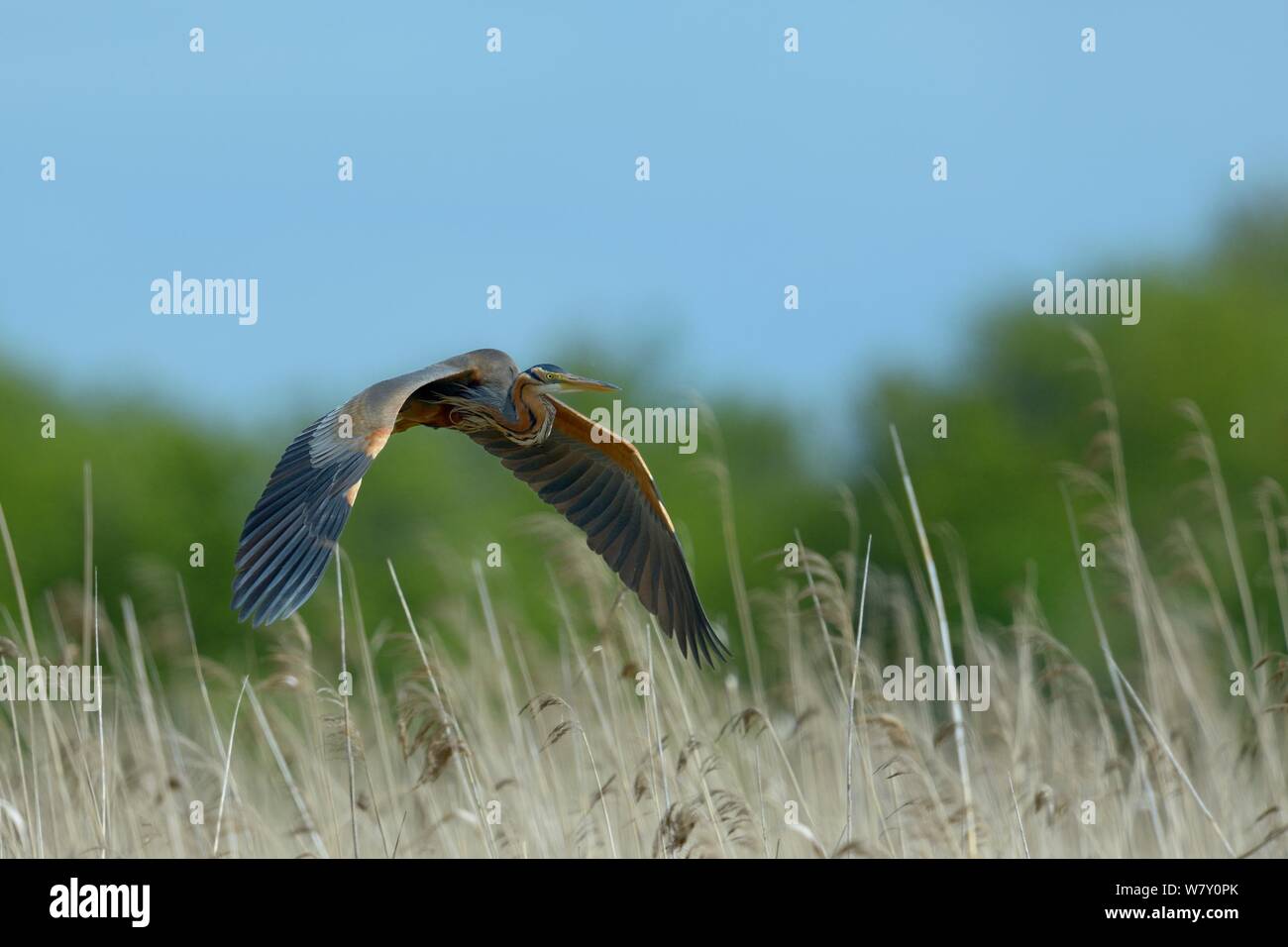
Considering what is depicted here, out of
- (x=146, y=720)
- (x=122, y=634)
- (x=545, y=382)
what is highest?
(x=545, y=382)

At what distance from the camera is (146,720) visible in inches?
179

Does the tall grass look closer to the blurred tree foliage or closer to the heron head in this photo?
the heron head

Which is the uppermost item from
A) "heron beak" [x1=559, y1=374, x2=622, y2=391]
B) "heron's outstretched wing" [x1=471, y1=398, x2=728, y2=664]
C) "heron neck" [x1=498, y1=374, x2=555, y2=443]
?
"heron beak" [x1=559, y1=374, x2=622, y2=391]

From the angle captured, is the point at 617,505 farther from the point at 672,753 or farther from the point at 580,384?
A: the point at 672,753

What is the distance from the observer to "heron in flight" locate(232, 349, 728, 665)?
438 centimetres

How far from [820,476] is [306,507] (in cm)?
2040

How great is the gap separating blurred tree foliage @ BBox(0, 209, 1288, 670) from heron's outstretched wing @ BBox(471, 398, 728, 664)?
1385cm

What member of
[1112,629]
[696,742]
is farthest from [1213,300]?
[696,742]

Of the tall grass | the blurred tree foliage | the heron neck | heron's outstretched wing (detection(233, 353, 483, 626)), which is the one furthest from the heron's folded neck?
the blurred tree foliage

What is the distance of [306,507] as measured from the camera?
4488 millimetres

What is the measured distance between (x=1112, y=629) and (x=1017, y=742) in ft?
42.6

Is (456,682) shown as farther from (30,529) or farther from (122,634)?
(30,529)

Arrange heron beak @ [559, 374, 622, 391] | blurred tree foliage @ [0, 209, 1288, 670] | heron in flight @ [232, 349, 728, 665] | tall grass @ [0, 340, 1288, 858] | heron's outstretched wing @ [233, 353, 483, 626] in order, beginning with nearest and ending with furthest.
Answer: tall grass @ [0, 340, 1288, 858], heron's outstretched wing @ [233, 353, 483, 626], heron in flight @ [232, 349, 728, 665], heron beak @ [559, 374, 622, 391], blurred tree foliage @ [0, 209, 1288, 670]

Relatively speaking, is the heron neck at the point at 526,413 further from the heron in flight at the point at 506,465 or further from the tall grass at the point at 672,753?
the tall grass at the point at 672,753
